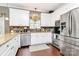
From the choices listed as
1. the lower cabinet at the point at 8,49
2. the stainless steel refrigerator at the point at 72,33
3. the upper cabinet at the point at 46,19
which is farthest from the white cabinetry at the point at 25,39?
the stainless steel refrigerator at the point at 72,33

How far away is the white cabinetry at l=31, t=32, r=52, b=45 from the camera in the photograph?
19.1 ft

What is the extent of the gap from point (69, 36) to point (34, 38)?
Result: 3023 mm

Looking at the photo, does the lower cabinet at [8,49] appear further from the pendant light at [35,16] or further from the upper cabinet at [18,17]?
the pendant light at [35,16]

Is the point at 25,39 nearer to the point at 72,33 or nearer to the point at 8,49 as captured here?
the point at 72,33

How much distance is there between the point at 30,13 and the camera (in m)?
6.08

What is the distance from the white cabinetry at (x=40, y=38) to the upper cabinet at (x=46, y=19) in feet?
2.14

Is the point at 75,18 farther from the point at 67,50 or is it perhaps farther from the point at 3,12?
the point at 3,12

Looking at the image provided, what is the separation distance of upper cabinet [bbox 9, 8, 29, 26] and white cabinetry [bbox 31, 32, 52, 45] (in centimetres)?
83

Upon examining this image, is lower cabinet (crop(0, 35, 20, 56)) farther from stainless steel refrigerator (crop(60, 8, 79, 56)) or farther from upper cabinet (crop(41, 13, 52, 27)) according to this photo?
upper cabinet (crop(41, 13, 52, 27))

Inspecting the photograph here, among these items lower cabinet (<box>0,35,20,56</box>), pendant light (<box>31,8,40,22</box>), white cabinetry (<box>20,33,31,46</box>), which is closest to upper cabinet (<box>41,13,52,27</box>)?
pendant light (<box>31,8,40,22</box>)

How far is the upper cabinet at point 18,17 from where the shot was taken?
17.5 feet

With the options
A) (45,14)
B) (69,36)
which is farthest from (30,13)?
(69,36)

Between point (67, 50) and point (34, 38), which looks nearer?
point (67, 50)

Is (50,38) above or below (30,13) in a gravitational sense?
below
